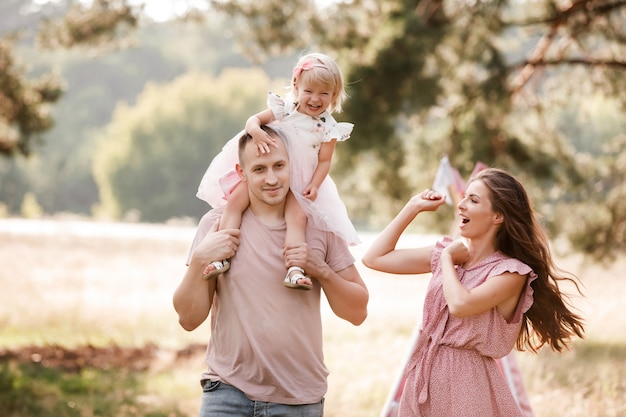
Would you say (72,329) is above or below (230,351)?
above

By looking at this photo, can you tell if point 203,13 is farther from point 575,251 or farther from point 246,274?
point 246,274

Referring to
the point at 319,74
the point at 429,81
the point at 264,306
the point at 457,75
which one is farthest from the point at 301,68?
the point at 457,75

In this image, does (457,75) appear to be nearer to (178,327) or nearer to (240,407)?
(178,327)

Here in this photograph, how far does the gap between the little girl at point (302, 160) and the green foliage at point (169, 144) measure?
163ft

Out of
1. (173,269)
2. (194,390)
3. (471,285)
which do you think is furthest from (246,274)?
(173,269)

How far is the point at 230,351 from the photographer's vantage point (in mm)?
3441

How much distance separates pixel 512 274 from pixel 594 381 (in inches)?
158

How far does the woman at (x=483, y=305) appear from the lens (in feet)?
11.5

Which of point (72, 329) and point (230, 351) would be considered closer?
point (230, 351)

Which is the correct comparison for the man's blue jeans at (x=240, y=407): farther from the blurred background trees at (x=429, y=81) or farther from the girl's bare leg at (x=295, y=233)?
the blurred background trees at (x=429, y=81)

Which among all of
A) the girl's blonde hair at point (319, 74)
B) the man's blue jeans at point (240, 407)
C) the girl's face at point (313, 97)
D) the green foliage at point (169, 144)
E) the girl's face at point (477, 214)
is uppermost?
the green foliage at point (169, 144)

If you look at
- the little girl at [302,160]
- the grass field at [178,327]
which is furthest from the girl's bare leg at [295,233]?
the grass field at [178,327]

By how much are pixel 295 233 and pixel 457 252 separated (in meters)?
0.68

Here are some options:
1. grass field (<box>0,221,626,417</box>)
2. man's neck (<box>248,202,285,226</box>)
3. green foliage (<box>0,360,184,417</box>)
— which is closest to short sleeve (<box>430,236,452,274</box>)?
man's neck (<box>248,202,285,226</box>)
